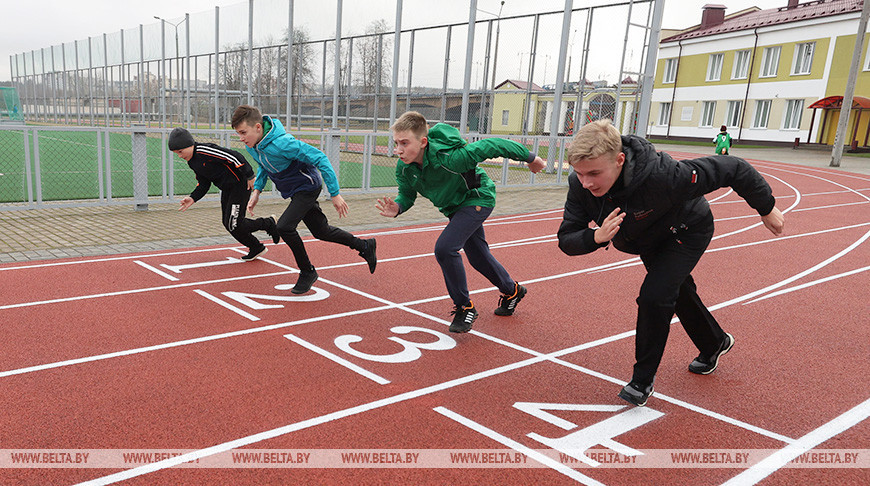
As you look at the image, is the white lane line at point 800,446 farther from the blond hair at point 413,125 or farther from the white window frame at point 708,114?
the white window frame at point 708,114

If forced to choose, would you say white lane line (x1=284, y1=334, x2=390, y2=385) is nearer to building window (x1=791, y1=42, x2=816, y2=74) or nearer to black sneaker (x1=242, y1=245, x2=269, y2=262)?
black sneaker (x1=242, y1=245, x2=269, y2=262)

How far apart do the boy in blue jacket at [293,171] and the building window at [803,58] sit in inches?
1588

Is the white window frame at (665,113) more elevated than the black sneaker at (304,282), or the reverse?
the white window frame at (665,113)

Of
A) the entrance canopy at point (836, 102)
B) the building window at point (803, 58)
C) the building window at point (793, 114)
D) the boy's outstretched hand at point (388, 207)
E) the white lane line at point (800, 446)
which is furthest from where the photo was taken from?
the building window at point (793, 114)

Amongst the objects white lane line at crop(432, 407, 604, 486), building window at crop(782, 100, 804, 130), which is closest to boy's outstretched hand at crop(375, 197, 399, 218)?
white lane line at crop(432, 407, 604, 486)

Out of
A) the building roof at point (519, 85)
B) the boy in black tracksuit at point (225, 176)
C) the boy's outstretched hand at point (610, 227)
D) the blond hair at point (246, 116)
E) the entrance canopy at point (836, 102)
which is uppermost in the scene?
the entrance canopy at point (836, 102)

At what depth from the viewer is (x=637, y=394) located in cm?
372

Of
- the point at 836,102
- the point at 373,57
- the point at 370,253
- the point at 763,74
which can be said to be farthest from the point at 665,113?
the point at 370,253

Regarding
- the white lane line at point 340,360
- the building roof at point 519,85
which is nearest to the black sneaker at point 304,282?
the white lane line at point 340,360

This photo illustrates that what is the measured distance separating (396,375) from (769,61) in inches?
1720

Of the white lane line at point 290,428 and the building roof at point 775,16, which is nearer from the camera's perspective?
the white lane line at point 290,428

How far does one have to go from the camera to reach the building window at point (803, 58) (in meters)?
37.1

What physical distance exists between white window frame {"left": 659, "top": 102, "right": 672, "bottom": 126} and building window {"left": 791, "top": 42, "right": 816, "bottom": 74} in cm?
1017

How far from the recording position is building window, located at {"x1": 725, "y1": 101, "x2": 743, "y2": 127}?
4175 centimetres
